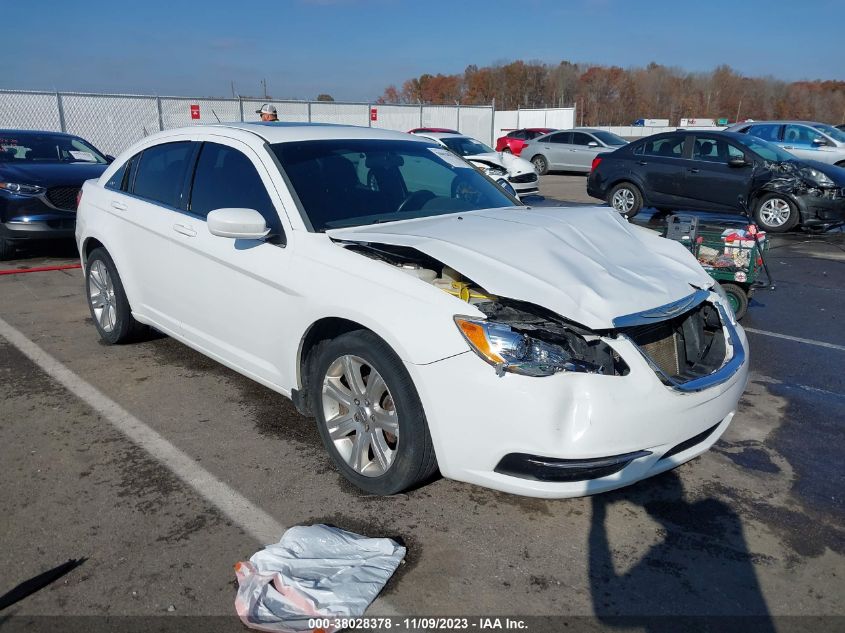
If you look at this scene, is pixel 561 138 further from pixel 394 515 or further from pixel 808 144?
pixel 394 515

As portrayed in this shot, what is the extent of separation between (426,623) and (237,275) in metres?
2.18

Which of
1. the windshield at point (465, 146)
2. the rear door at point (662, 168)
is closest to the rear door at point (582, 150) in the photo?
the windshield at point (465, 146)

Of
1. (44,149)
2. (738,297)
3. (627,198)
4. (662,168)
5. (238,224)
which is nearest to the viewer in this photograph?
(238,224)

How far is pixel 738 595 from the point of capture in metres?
2.69

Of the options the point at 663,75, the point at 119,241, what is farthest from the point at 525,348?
the point at 663,75

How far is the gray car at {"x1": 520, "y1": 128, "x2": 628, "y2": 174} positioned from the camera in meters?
24.2

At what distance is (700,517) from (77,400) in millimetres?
3671

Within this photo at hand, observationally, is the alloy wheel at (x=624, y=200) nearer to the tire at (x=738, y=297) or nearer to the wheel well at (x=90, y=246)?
the tire at (x=738, y=297)

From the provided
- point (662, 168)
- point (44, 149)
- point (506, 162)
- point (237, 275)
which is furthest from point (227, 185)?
point (506, 162)

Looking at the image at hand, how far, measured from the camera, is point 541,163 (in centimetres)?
2558

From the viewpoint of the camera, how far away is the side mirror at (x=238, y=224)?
11.7ft

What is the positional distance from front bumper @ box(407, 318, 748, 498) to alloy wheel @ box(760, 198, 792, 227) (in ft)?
32.1

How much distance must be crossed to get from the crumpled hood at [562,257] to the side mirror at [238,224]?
383 millimetres

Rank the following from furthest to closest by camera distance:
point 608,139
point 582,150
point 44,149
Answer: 1. point 608,139
2. point 582,150
3. point 44,149
